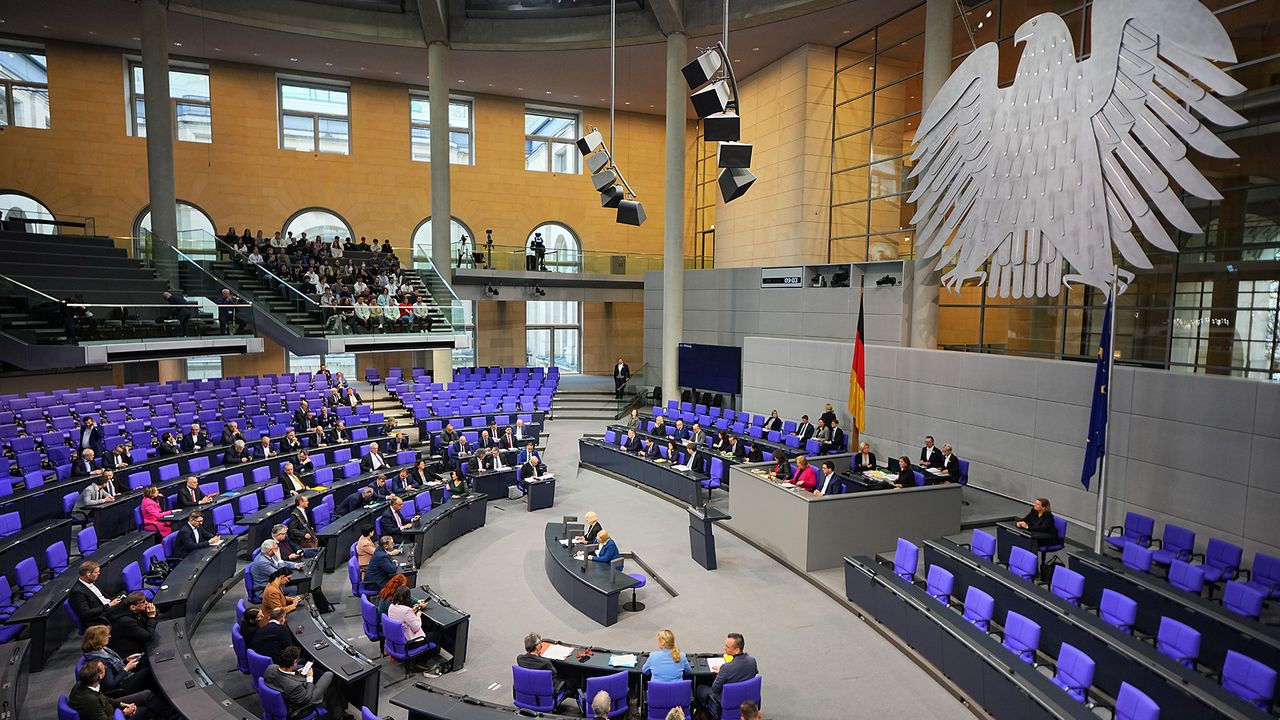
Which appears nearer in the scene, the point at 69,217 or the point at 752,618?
the point at 752,618

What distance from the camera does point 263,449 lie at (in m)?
13.3

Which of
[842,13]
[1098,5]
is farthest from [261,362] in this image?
[1098,5]

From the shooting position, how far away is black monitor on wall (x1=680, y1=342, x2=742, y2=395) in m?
21.6

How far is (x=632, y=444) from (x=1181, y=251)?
1041cm

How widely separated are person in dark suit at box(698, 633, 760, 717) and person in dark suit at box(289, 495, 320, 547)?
20.0 feet

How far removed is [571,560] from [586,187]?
23.0 meters

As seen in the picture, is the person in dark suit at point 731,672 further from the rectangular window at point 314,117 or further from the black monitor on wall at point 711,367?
the rectangular window at point 314,117

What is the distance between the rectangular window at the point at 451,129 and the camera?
27.8 metres

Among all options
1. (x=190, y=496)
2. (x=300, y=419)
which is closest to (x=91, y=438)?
(x=190, y=496)

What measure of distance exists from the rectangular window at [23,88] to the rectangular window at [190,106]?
254 centimetres

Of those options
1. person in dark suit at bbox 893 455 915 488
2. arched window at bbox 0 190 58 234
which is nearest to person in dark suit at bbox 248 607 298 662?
person in dark suit at bbox 893 455 915 488

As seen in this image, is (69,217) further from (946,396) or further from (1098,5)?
(1098,5)

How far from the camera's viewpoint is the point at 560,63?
24.5 m

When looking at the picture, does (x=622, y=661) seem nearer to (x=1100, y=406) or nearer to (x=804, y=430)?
(x=1100, y=406)
